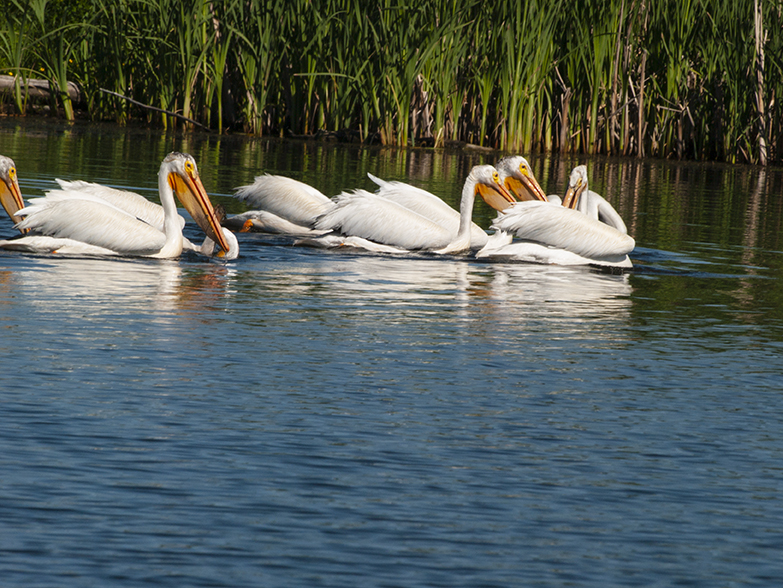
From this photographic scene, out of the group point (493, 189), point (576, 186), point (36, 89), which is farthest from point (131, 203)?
point (36, 89)

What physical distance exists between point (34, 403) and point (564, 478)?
204 centimetres

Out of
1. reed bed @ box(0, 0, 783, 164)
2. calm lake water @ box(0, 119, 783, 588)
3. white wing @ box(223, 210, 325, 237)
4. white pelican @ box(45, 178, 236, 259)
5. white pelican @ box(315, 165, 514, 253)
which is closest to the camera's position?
calm lake water @ box(0, 119, 783, 588)

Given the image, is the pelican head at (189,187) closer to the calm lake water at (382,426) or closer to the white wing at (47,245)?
the calm lake water at (382,426)

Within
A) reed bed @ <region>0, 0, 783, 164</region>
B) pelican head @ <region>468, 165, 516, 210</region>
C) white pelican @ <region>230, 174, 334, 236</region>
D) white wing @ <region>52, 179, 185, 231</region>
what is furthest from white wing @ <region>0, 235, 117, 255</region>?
reed bed @ <region>0, 0, 783, 164</region>

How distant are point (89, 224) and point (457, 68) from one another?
13.0 m

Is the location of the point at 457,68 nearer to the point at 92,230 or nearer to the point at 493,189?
the point at 493,189

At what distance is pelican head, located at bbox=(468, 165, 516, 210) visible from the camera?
1153 centimetres

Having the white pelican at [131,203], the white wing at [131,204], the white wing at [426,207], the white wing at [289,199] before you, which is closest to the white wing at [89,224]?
the white pelican at [131,203]

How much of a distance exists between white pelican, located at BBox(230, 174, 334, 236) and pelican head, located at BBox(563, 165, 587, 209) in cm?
216

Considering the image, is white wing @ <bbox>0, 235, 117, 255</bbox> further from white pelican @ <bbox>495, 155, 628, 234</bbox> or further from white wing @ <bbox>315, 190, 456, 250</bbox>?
white pelican @ <bbox>495, 155, 628, 234</bbox>

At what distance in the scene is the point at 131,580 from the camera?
343 cm

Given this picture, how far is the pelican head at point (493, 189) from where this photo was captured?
11.5 meters

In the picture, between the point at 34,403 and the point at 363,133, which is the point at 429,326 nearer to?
the point at 34,403

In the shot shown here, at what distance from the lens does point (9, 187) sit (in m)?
10.5
